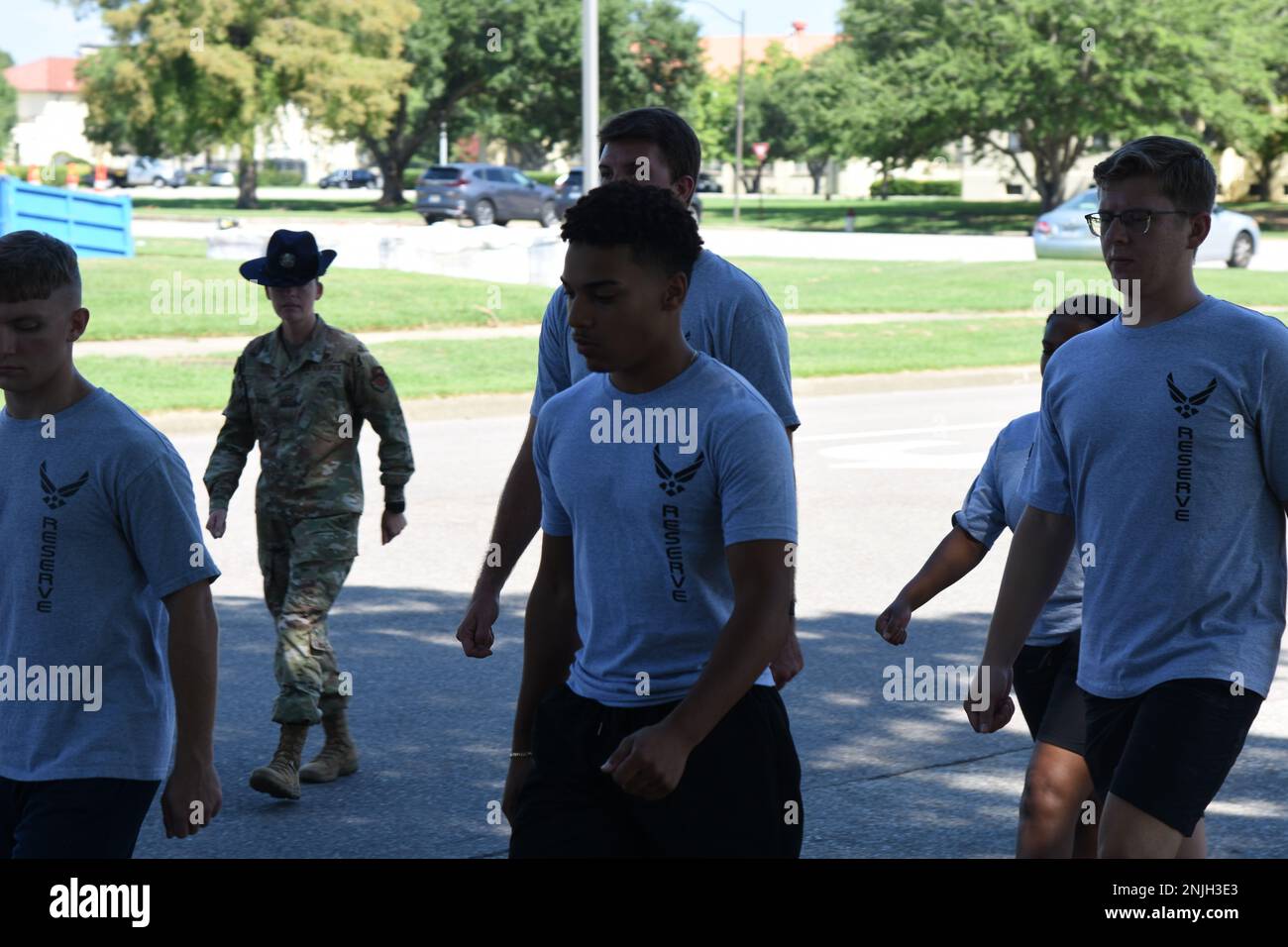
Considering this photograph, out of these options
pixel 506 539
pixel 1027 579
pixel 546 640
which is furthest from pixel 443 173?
pixel 546 640

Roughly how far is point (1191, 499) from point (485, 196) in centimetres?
4849

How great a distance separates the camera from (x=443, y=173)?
2073 inches

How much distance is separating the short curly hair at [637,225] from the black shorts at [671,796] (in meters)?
0.83

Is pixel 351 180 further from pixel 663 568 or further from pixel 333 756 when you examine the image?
pixel 663 568

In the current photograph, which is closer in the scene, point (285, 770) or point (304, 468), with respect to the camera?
point (285, 770)

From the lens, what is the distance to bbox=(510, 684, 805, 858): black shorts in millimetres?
3225

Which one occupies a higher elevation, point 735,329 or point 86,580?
point 735,329

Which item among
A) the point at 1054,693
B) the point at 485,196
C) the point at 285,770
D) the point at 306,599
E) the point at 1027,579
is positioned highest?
the point at 485,196
